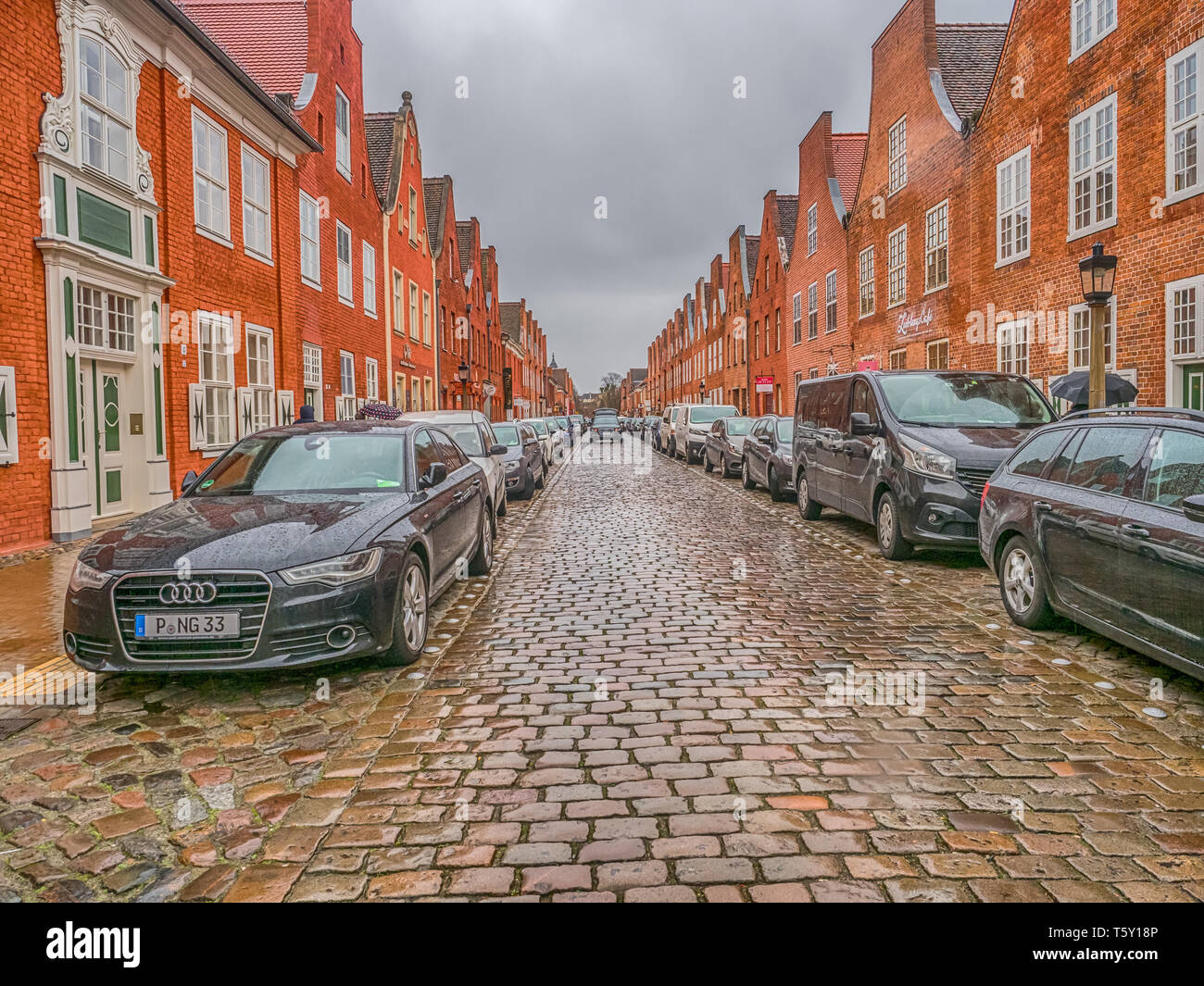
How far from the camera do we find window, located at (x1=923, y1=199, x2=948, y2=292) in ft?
69.9

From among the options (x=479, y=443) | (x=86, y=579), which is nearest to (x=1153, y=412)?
(x=86, y=579)

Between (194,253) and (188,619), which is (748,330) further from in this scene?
(188,619)

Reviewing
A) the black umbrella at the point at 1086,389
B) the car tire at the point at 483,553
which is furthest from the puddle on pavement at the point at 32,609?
the black umbrella at the point at 1086,389

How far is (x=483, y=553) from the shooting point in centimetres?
880

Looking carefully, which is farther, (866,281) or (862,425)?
(866,281)

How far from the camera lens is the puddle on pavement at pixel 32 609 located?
5.79 meters

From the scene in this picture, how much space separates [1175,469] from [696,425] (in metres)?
22.5

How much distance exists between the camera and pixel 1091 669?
521 cm

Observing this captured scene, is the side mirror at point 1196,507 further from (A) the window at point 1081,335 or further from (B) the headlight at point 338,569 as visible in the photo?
(A) the window at point 1081,335

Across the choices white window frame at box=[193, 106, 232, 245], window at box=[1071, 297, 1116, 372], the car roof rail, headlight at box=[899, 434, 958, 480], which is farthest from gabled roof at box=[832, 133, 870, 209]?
the car roof rail

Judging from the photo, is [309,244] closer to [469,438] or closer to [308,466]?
[469,438]

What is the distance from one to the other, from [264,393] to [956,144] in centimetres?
1681

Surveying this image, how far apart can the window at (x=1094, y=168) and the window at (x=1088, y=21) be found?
3.85 ft

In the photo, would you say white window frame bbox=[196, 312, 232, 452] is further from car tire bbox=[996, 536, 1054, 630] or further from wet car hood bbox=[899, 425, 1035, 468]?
car tire bbox=[996, 536, 1054, 630]
